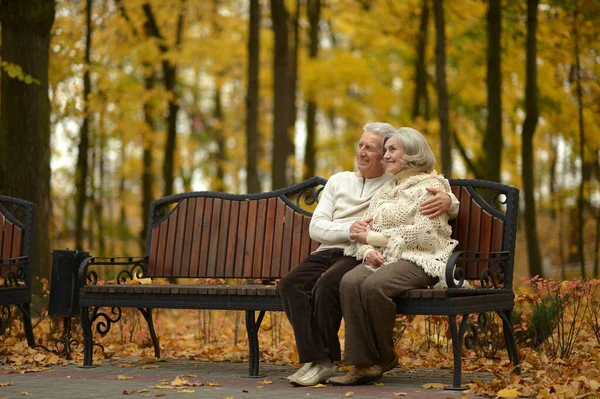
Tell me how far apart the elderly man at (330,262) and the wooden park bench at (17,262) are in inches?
100

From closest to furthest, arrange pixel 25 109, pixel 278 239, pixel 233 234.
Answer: pixel 278 239
pixel 233 234
pixel 25 109

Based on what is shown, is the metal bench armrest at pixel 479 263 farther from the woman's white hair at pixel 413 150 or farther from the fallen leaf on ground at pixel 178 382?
the fallen leaf on ground at pixel 178 382

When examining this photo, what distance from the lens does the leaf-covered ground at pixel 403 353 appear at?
5473mm

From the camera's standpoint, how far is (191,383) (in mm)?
6070

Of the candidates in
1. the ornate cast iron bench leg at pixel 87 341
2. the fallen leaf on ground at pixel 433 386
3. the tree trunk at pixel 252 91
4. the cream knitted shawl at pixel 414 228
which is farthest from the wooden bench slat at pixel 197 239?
the tree trunk at pixel 252 91

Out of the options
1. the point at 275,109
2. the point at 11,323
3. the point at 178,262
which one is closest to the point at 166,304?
the point at 178,262

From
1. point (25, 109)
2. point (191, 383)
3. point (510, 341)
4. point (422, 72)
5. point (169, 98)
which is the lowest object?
point (191, 383)

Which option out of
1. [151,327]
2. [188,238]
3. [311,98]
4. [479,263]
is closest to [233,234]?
A: [188,238]

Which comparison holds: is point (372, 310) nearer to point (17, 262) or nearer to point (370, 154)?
point (370, 154)

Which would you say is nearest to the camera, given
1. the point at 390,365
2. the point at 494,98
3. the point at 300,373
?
the point at 300,373

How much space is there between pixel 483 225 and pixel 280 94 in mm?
9476

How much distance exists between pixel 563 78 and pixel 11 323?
1340 cm

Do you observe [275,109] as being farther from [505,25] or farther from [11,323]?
[11,323]

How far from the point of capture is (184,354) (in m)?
8.17
